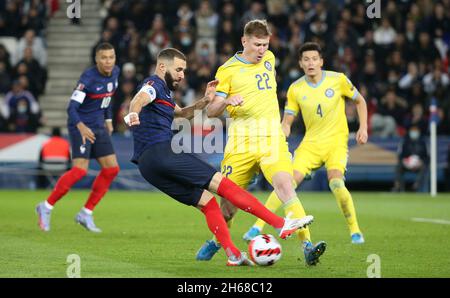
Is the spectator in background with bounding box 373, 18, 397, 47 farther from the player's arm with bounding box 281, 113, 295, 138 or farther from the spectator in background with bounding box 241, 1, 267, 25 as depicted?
the player's arm with bounding box 281, 113, 295, 138

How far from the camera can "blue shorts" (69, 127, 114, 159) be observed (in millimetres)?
13609

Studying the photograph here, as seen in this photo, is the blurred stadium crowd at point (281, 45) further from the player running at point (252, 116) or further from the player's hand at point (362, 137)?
the player running at point (252, 116)

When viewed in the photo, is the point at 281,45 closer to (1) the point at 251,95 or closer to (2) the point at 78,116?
(2) the point at 78,116

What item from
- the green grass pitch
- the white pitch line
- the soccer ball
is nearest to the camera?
the green grass pitch

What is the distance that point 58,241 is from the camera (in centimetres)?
1183

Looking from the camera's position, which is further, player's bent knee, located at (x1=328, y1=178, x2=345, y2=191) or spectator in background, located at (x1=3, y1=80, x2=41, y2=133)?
spectator in background, located at (x1=3, y1=80, x2=41, y2=133)

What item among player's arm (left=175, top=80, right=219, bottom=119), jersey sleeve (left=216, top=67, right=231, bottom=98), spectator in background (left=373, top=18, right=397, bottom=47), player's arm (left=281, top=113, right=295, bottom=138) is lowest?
player's arm (left=281, top=113, right=295, bottom=138)

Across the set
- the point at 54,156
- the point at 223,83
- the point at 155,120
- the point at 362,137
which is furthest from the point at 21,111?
the point at 155,120

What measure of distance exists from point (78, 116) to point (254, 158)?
159 inches

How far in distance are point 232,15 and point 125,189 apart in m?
5.88

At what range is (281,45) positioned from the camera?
25578 millimetres

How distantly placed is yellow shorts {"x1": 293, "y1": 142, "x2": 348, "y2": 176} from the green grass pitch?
907 mm

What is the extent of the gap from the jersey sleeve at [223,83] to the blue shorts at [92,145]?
12.9 ft

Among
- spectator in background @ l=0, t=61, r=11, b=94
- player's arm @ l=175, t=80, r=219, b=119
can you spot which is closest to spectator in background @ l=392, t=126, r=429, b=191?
spectator in background @ l=0, t=61, r=11, b=94
